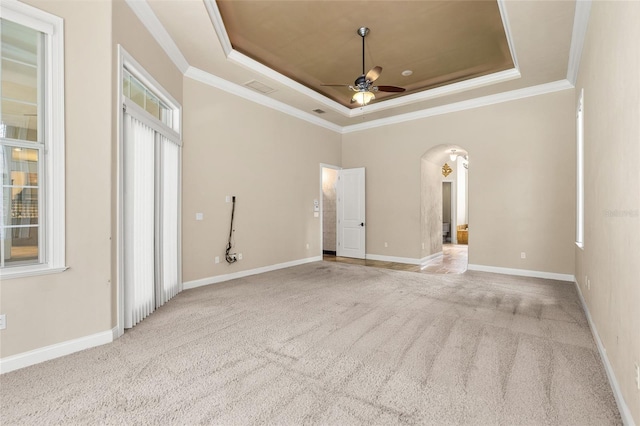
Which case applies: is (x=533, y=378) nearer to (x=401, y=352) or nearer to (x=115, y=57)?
(x=401, y=352)

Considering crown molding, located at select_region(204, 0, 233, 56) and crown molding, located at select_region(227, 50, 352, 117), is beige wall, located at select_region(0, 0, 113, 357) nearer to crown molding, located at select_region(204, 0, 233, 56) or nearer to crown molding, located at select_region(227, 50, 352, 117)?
crown molding, located at select_region(204, 0, 233, 56)

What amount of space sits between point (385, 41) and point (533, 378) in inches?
171

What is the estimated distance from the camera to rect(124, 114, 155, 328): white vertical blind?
329cm

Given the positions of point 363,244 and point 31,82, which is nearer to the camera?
point 31,82

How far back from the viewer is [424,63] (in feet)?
17.0

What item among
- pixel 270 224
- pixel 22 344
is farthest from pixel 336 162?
pixel 22 344

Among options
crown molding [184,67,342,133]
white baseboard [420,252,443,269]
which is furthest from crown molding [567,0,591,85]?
crown molding [184,67,342,133]

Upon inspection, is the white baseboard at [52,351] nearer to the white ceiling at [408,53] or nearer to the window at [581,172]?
the white ceiling at [408,53]

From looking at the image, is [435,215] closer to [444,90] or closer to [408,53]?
[444,90]

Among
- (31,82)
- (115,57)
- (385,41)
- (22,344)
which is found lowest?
(22,344)

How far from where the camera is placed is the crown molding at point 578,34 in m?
3.29

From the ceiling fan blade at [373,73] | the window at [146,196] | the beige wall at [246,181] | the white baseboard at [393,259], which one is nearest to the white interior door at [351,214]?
the white baseboard at [393,259]

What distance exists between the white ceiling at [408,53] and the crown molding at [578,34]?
1 cm

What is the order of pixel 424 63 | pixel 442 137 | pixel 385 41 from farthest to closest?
1. pixel 442 137
2. pixel 424 63
3. pixel 385 41
